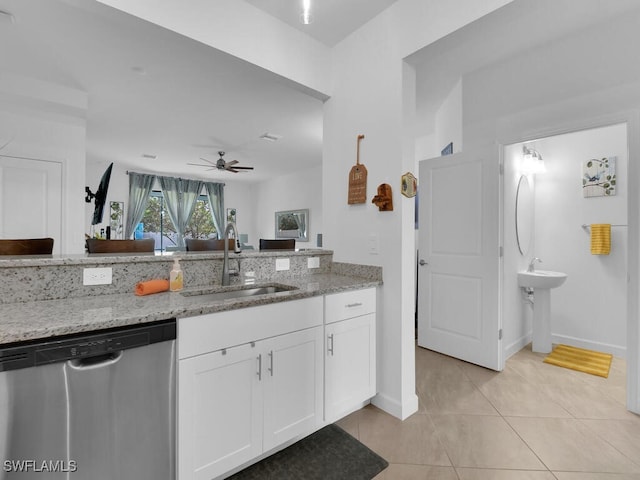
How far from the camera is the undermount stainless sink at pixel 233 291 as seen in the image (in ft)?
5.62

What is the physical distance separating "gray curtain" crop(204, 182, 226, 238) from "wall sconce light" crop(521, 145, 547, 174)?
659cm

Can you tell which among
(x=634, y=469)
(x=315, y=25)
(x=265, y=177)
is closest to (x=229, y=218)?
(x=265, y=177)

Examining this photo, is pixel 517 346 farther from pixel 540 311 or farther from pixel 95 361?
pixel 95 361

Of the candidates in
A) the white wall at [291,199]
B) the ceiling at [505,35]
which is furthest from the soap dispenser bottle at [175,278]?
the white wall at [291,199]

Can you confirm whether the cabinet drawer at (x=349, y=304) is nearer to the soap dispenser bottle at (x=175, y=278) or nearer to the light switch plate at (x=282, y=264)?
the light switch plate at (x=282, y=264)

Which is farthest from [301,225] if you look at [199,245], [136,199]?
[199,245]

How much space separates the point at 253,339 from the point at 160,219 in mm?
6755

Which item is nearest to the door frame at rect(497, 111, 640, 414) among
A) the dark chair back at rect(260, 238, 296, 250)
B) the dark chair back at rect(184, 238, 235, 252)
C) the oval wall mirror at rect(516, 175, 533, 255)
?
the oval wall mirror at rect(516, 175, 533, 255)

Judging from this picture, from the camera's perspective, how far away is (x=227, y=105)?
3.51 meters

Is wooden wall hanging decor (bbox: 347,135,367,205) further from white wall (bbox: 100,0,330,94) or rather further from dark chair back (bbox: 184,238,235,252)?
dark chair back (bbox: 184,238,235,252)

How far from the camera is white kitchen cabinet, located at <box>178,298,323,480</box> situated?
49.2 inches

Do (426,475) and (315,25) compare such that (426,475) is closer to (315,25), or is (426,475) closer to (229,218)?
(315,25)

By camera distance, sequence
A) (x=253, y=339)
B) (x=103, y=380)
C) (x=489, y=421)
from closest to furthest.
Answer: (x=103, y=380) < (x=253, y=339) < (x=489, y=421)

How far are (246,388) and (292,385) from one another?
269mm
